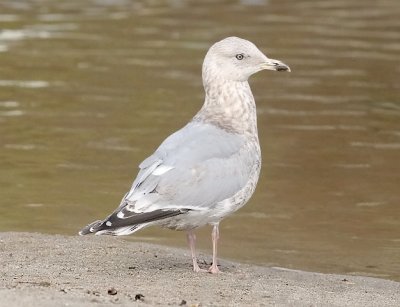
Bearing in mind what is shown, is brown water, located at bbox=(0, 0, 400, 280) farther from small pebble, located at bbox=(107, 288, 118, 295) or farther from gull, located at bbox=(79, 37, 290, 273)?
small pebble, located at bbox=(107, 288, 118, 295)

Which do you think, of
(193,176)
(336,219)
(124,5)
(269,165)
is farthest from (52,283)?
(124,5)

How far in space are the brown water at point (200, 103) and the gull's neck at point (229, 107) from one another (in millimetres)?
1349

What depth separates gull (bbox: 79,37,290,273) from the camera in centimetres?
704

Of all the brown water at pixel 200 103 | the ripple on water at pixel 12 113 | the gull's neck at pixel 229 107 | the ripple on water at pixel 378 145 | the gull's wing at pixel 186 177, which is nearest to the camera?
the gull's wing at pixel 186 177

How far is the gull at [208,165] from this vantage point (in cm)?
704

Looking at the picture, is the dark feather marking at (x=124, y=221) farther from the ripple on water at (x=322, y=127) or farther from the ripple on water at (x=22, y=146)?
the ripple on water at (x=322, y=127)

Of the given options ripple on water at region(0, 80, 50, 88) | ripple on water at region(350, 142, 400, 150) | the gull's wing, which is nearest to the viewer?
the gull's wing

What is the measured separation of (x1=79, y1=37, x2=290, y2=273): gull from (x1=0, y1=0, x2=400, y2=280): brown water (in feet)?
4.59

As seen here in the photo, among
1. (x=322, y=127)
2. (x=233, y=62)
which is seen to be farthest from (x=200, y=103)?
(x=233, y=62)

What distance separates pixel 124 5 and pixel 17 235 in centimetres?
1301

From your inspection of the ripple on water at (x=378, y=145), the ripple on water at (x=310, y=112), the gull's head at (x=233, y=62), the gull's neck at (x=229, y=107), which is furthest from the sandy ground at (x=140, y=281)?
the ripple on water at (x=310, y=112)

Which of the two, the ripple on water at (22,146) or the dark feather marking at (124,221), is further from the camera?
the ripple on water at (22,146)

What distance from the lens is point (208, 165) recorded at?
7422mm

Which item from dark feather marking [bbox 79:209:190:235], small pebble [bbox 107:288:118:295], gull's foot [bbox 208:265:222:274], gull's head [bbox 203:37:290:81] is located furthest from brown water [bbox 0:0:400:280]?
small pebble [bbox 107:288:118:295]
